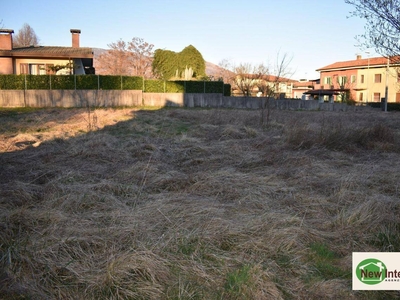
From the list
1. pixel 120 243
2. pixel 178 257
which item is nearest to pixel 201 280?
pixel 178 257

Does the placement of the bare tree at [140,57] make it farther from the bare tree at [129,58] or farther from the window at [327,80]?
the window at [327,80]

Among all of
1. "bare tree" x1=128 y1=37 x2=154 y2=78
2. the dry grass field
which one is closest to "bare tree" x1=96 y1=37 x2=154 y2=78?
"bare tree" x1=128 y1=37 x2=154 y2=78

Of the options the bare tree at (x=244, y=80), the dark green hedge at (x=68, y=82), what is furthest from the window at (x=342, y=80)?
the dark green hedge at (x=68, y=82)

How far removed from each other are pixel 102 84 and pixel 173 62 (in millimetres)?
16468

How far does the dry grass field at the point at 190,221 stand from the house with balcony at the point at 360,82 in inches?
1626

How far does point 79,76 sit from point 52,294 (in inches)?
867

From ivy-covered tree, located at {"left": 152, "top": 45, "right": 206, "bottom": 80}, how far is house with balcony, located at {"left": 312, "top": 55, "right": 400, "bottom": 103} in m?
17.4

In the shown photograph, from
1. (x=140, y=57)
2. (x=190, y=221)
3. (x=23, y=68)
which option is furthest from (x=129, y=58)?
(x=190, y=221)

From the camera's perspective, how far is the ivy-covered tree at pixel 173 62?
39.0 m

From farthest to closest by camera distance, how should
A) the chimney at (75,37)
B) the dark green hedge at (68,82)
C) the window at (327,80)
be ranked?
the window at (327,80)
the chimney at (75,37)
the dark green hedge at (68,82)

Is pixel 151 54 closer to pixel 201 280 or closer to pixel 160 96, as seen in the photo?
pixel 160 96

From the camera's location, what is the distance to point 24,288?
2611 millimetres

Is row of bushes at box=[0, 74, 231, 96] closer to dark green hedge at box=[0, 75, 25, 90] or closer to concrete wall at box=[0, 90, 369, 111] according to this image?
dark green hedge at box=[0, 75, 25, 90]

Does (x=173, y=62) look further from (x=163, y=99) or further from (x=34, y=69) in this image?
(x=34, y=69)
